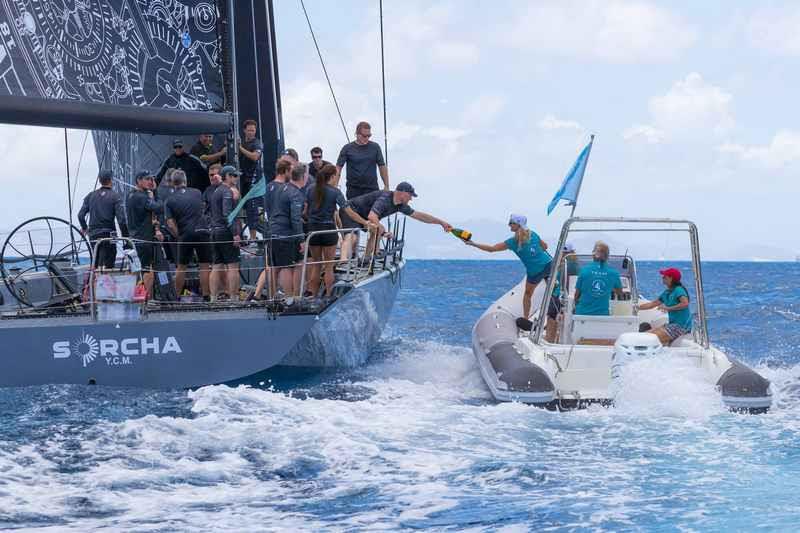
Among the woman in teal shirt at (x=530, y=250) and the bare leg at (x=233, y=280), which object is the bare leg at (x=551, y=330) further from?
the bare leg at (x=233, y=280)

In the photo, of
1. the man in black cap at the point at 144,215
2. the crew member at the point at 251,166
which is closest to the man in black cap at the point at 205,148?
the crew member at the point at 251,166

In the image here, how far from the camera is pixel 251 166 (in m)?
13.2

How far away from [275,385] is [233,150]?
2.47m

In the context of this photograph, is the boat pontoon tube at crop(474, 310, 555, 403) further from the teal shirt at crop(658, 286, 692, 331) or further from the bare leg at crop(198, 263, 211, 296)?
the bare leg at crop(198, 263, 211, 296)

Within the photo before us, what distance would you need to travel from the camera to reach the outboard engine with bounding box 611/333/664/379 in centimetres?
951

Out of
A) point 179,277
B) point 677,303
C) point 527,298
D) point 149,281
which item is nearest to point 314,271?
point 179,277

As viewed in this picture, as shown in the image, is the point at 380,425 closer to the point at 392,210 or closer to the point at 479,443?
the point at 479,443

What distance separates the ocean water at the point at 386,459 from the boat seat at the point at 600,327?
1.16 m

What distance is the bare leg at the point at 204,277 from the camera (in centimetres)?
1065

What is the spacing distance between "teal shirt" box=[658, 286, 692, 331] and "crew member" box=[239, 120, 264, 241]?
14.2ft

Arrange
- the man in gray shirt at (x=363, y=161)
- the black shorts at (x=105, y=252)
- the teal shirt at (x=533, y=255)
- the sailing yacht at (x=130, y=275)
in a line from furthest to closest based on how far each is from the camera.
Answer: the man in gray shirt at (x=363, y=161) < the teal shirt at (x=533, y=255) < the black shorts at (x=105, y=252) < the sailing yacht at (x=130, y=275)

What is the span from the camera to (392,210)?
1206 cm

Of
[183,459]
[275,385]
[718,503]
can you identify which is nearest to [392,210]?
[275,385]

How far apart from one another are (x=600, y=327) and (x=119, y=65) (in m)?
5.28
